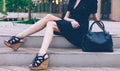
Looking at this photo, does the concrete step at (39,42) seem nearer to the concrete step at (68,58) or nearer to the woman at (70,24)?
the woman at (70,24)

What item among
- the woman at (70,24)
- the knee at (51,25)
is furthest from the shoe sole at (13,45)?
the knee at (51,25)

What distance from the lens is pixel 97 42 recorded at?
5121 mm

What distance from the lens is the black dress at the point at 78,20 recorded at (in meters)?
5.36

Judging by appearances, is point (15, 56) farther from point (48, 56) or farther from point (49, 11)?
point (49, 11)

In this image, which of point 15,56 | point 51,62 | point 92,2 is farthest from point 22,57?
point 92,2

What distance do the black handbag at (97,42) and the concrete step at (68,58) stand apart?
10 centimetres

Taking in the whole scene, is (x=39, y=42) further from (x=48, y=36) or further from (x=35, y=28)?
(x=48, y=36)

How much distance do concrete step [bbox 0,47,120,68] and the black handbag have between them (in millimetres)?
102

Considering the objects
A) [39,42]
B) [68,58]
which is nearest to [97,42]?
[68,58]

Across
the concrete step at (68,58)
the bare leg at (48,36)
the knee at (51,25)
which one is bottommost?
the concrete step at (68,58)

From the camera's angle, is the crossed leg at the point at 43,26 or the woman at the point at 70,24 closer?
the crossed leg at the point at 43,26

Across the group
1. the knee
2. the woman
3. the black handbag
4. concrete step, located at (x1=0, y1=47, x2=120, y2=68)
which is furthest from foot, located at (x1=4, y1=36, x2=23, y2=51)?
the black handbag

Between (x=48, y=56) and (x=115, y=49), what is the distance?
120 cm

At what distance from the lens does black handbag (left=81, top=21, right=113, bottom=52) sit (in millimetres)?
5129
